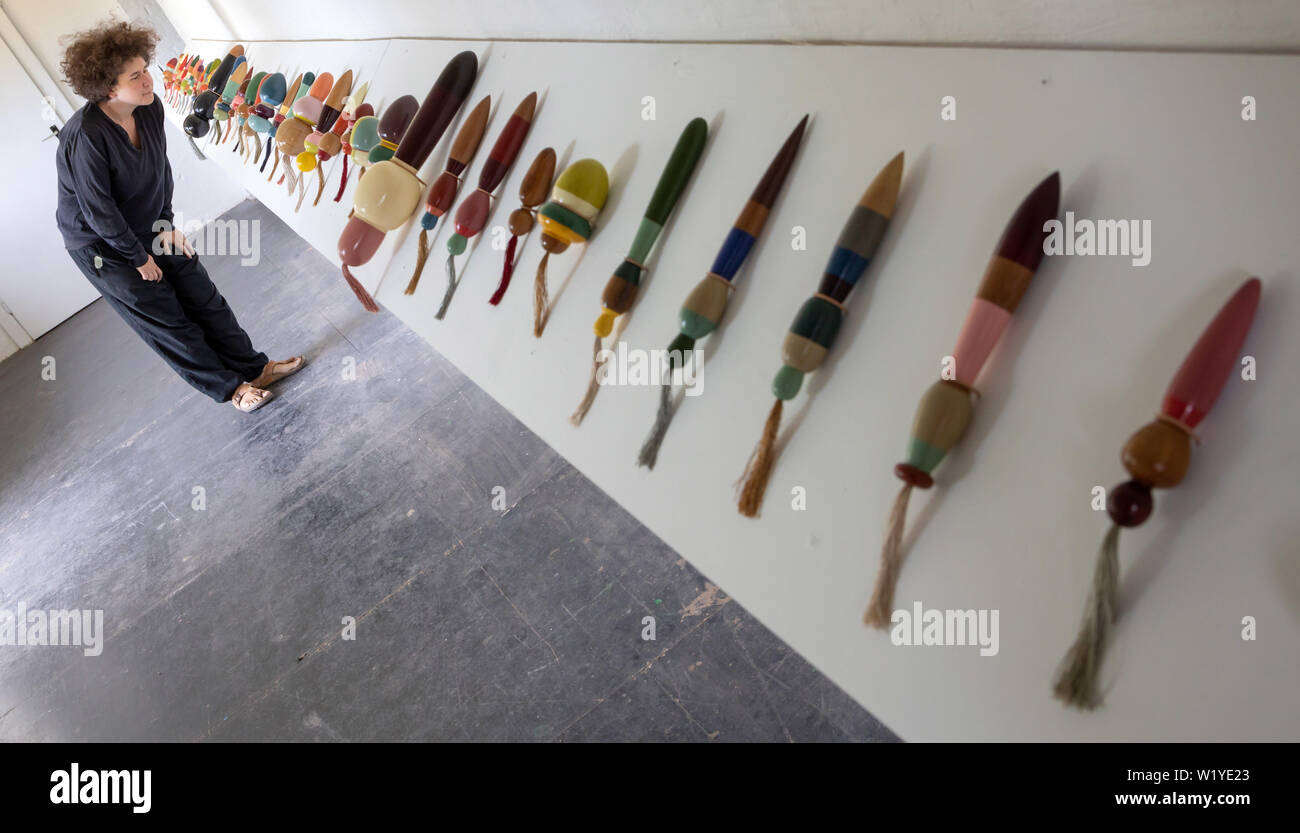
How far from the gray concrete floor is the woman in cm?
18

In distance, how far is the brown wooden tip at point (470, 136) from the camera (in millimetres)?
1498

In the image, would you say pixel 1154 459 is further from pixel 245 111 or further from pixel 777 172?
pixel 245 111

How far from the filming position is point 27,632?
2438 mm

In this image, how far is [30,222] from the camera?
14.0 feet

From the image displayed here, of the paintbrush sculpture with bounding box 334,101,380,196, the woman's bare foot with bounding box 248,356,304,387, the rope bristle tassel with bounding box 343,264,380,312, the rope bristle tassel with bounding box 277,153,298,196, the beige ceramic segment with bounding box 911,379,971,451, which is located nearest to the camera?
the beige ceramic segment with bounding box 911,379,971,451

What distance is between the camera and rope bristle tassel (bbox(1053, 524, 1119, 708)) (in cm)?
64

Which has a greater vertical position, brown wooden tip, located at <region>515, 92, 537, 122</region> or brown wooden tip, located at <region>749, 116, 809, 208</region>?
brown wooden tip, located at <region>515, 92, 537, 122</region>

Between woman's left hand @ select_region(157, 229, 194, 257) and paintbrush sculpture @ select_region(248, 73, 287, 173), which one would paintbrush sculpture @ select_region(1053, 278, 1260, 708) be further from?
woman's left hand @ select_region(157, 229, 194, 257)

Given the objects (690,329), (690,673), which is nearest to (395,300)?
(690,329)

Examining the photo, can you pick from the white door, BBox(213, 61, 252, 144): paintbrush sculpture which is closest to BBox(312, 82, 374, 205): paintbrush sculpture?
BBox(213, 61, 252, 144): paintbrush sculpture

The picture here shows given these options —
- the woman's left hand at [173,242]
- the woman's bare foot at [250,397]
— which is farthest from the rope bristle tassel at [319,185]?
the woman's bare foot at [250,397]

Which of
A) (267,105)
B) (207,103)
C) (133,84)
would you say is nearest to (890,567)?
(133,84)
